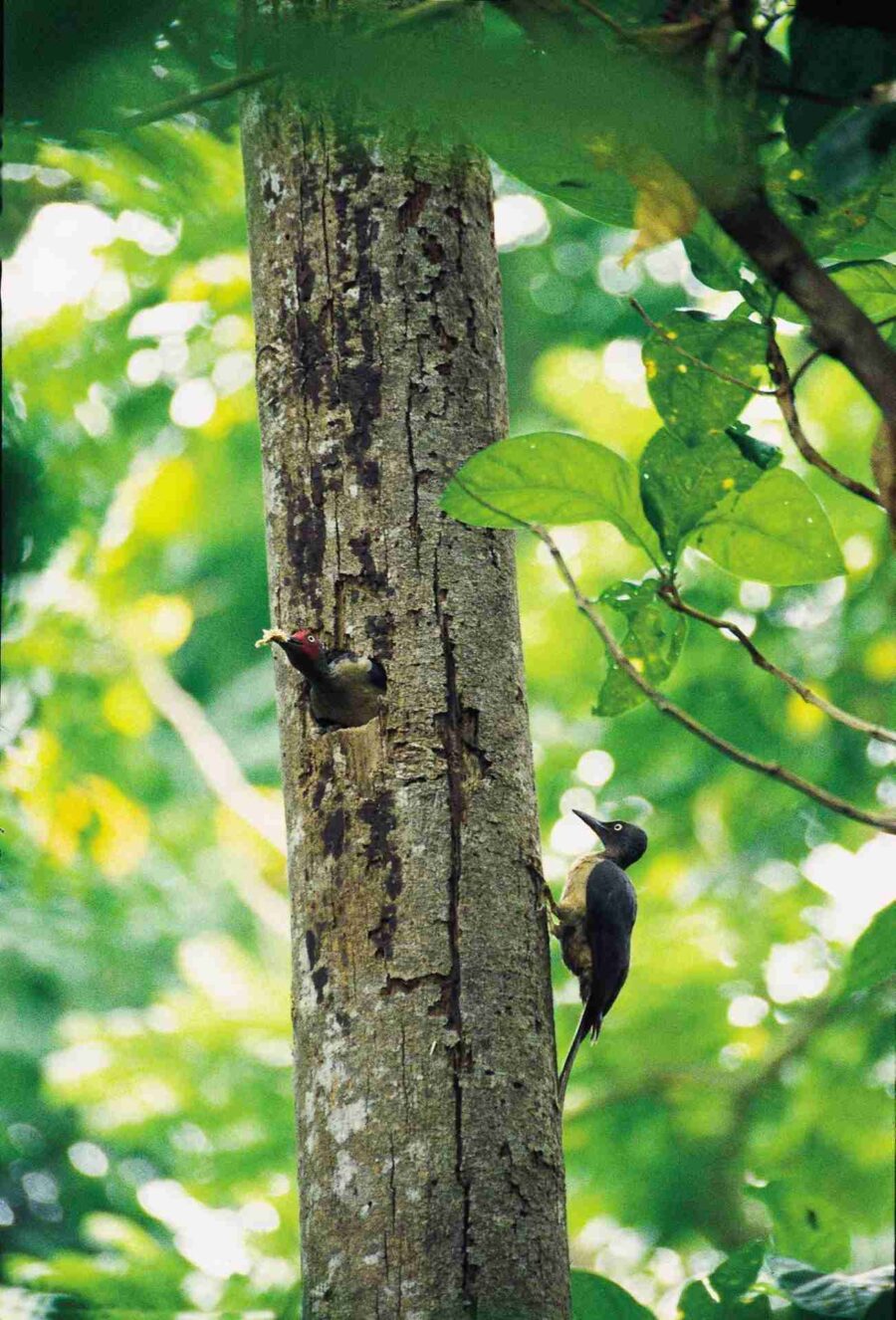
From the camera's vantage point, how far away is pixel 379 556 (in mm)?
2027

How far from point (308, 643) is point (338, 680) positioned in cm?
7

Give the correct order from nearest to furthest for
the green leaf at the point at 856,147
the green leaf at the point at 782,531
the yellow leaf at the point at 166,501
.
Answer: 1. the green leaf at the point at 856,147
2. the green leaf at the point at 782,531
3. the yellow leaf at the point at 166,501

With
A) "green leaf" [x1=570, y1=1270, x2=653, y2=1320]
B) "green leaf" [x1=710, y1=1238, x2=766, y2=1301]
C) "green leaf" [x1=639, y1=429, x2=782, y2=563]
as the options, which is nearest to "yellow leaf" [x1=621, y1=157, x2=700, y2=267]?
"green leaf" [x1=639, y1=429, x2=782, y2=563]

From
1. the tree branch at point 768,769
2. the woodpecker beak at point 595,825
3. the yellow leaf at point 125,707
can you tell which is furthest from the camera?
the yellow leaf at point 125,707

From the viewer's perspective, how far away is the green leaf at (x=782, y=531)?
1.62 metres

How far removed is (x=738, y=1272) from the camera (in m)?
1.65

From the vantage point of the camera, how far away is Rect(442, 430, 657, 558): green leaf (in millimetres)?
1518

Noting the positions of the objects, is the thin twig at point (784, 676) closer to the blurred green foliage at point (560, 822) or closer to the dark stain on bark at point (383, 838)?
the dark stain on bark at point (383, 838)

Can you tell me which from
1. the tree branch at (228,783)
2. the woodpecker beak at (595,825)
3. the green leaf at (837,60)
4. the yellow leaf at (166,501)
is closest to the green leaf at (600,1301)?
the green leaf at (837,60)

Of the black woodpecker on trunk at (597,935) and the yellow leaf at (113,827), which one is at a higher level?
the yellow leaf at (113,827)

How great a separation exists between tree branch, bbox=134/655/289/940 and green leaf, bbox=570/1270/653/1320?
14.9 ft

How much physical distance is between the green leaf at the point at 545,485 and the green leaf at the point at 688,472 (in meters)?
0.03

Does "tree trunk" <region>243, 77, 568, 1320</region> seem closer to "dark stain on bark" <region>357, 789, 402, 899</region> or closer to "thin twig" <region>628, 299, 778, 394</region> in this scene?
"dark stain on bark" <region>357, 789, 402, 899</region>

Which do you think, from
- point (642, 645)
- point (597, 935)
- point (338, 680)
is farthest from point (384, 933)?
point (597, 935)
